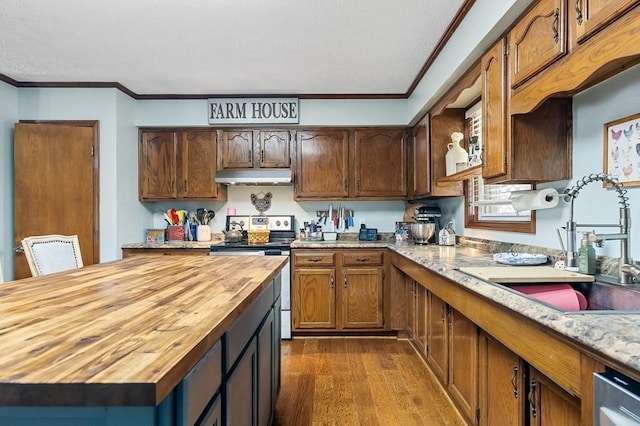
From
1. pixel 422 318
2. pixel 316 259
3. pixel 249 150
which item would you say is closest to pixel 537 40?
pixel 422 318

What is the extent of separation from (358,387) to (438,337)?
66cm

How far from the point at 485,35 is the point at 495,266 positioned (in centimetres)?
124

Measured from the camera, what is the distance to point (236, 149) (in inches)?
150

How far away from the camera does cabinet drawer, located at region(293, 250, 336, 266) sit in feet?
11.5

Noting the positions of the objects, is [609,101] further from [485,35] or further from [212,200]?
[212,200]

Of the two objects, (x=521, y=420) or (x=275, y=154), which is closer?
(x=521, y=420)

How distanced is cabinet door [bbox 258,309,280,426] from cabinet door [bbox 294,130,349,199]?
6.59 ft

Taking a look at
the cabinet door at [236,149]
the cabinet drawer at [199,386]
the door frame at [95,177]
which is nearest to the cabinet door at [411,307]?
the cabinet door at [236,149]

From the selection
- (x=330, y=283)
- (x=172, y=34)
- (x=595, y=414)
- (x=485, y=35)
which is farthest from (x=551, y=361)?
(x=172, y=34)

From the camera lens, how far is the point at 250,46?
106 inches

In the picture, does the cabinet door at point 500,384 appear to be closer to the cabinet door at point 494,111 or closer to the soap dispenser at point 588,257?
the soap dispenser at point 588,257

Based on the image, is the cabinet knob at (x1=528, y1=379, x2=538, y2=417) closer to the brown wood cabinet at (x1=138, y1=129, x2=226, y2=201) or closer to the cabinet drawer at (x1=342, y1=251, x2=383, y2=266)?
the cabinet drawer at (x1=342, y1=251, x2=383, y2=266)

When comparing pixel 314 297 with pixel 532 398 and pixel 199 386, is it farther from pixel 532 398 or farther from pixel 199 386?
pixel 199 386

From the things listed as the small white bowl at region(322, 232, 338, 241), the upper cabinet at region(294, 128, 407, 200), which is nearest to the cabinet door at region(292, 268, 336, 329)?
the small white bowl at region(322, 232, 338, 241)
